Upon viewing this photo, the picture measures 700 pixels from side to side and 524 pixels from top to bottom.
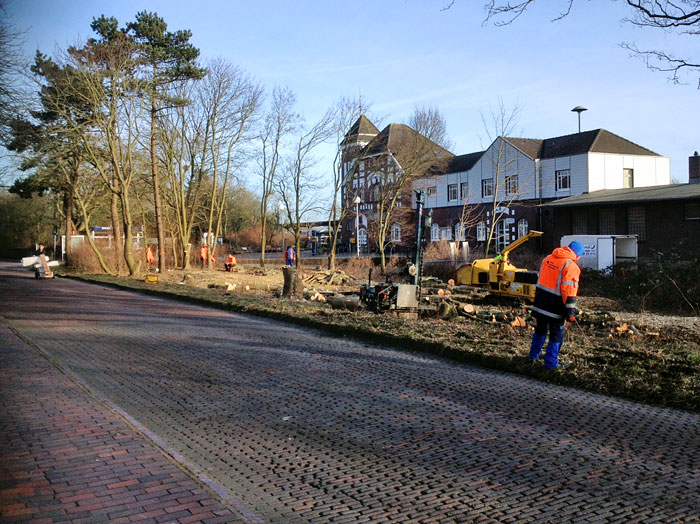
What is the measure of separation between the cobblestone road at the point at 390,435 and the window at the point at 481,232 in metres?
44.6

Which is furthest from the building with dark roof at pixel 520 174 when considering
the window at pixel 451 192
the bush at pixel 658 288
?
the bush at pixel 658 288

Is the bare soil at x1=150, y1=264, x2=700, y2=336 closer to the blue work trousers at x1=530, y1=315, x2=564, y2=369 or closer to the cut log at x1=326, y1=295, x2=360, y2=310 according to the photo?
the cut log at x1=326, y1=295, x2=360, y2=310

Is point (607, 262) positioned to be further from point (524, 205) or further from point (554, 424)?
point (554, 424)

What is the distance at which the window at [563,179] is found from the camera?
48.6m

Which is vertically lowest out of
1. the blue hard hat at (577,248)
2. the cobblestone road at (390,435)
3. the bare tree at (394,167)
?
the cobblestone road at (390,435)

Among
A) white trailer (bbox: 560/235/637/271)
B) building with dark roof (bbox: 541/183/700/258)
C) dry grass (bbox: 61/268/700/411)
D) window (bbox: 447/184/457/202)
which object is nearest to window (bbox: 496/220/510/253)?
building with dark roof (bbox: 541/183/700/258)

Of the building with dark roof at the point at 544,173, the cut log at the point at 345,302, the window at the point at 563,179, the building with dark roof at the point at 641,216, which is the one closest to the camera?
the cut log at the point at 345,302

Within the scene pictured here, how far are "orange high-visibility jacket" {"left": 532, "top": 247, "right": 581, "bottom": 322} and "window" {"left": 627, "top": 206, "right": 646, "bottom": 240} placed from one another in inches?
1347

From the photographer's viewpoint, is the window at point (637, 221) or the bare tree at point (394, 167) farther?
the window at point (637, 221)

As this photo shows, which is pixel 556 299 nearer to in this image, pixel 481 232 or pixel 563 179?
pixel 563 179

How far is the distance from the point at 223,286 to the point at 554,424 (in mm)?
22108

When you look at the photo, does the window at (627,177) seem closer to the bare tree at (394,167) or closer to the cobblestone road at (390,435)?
the bare tree at (394,167)

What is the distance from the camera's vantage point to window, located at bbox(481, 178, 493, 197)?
176 feet

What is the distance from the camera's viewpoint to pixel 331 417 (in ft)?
21.4
